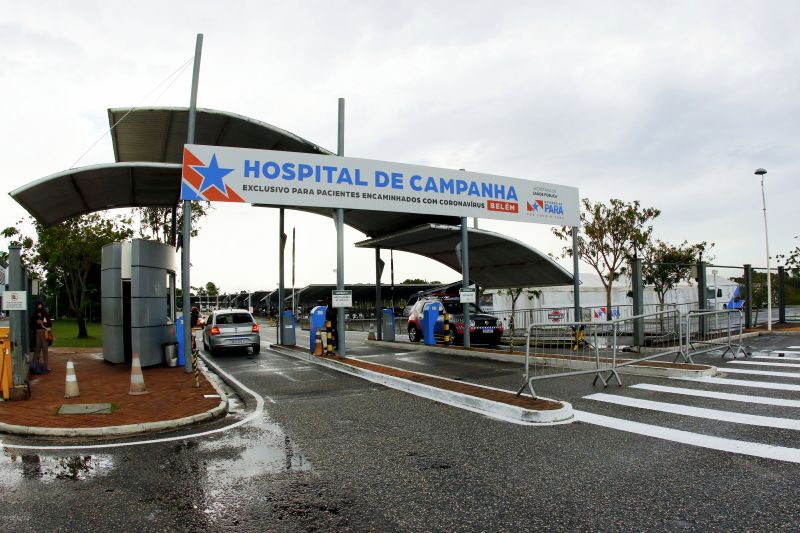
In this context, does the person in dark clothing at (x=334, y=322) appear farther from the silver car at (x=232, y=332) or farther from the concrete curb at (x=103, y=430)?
the concrete curb at (x=103, y=430)

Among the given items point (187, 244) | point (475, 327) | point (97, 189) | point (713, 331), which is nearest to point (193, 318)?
point (187, 244)

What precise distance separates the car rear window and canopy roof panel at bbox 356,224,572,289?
17.6ft

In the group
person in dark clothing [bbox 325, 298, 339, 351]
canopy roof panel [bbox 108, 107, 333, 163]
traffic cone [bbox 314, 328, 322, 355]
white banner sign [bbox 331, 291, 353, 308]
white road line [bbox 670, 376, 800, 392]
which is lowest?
white road line [bbox 670, 376, 800, 392]

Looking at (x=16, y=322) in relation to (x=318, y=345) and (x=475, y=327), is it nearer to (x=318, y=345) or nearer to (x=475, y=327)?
(x=318, y=345)

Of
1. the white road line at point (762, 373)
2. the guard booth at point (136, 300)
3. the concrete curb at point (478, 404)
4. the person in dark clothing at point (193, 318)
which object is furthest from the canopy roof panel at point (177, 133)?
the white road line at point (762, 373)

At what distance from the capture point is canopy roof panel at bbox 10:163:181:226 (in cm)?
1255

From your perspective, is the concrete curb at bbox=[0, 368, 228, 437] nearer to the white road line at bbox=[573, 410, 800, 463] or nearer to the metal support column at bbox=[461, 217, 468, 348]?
the white road line at bbox=[573, 410, 800, 463]

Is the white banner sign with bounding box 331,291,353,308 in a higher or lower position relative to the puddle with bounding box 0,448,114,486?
higher

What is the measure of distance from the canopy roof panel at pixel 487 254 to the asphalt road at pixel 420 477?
11006 mm

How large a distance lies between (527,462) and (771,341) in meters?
14.2

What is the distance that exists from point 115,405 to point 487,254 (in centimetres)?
1507

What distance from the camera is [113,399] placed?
897 centimetres

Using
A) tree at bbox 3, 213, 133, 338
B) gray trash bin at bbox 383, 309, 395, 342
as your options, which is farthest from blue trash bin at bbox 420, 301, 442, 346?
tree at bbox 3, 213, 133, 338

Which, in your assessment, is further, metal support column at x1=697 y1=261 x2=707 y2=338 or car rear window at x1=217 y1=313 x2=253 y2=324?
car rear window at x1=217 y1=313 x2=253 y2=324
